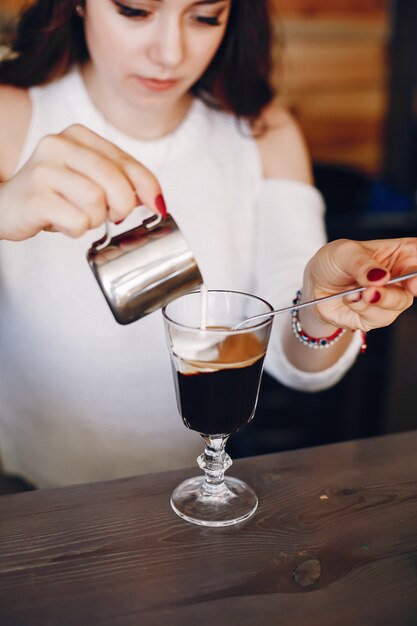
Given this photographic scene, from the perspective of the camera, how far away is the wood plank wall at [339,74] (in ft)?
10.3

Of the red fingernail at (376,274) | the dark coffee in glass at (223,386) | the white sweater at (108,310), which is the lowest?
the white sweater at (108,310)

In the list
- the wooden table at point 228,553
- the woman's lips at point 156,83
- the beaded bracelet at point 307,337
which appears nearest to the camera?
the wooden table at point 228,553

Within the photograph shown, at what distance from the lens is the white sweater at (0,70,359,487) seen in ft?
5.15

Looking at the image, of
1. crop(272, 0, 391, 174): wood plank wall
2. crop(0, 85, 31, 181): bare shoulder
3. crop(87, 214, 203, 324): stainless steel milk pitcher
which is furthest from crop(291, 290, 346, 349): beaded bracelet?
crop(272, 0, 391, 174): wood plank wall

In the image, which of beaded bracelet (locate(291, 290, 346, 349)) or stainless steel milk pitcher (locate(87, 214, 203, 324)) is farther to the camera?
beaded bracelet (locate(291, 290, 346, 349))

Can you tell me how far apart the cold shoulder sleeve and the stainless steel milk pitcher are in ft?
1.73

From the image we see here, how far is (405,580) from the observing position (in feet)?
2.73

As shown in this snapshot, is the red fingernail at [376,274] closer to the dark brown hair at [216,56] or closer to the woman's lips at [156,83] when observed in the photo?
the woman's lips at [156,83]

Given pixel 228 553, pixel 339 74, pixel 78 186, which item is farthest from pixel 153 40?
pixel 339 74

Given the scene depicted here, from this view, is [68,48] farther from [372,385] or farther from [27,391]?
[372,385]

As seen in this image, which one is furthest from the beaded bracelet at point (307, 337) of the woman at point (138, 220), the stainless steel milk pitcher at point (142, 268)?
the stainless steel milk pitcher at point (142, 268)

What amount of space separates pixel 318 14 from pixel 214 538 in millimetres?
2817

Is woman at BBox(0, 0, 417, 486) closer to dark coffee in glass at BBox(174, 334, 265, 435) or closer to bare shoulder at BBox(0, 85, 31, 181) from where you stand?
bare shoulder at BBox(0, 85, 31, 181)

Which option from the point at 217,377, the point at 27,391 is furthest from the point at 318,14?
the point at 217,377
